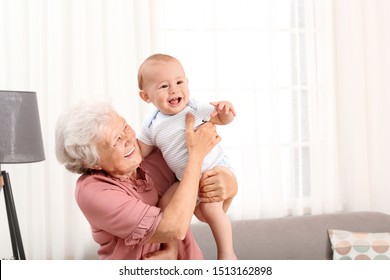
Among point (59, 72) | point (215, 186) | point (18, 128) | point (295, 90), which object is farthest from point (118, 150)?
point (295, 90)

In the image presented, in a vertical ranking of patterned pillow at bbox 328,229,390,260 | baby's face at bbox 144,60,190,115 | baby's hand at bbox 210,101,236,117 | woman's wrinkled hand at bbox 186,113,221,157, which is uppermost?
baby's face at bbox 144,60,190,115

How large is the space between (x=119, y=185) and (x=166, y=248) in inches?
8.6

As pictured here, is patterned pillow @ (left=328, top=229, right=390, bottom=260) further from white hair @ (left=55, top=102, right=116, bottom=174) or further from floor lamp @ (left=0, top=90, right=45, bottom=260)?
white hair @ (left=55, top=102, right=116, bottom=174)

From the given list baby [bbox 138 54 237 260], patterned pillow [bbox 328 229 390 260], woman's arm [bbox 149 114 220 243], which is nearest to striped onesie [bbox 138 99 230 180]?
baby [bbox 138 54 237 260]

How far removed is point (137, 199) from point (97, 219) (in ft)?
0.36

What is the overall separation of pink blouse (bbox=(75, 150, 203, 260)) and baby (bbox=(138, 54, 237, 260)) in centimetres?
9

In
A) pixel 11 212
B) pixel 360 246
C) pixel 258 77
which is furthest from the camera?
pixel 258 77

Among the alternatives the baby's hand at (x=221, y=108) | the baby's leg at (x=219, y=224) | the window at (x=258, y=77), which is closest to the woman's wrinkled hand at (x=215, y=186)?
the baby's leg at (x=219, y=224)

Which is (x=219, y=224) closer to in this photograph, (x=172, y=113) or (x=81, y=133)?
(x=172, y=113)

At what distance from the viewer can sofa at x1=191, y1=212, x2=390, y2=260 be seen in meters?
3.37

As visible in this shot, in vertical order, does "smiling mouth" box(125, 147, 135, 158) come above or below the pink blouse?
above

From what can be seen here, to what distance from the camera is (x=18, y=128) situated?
269 cm

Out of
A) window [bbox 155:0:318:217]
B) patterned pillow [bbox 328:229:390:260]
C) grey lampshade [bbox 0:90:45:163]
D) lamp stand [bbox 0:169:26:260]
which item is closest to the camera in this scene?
grey lampshade [bbox 0:90:45:163]

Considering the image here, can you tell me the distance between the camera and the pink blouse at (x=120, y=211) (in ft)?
4.70
